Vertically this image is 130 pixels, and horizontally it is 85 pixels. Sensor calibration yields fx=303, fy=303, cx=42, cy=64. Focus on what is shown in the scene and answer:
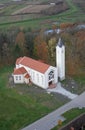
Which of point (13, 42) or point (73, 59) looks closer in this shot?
point (73, 59)

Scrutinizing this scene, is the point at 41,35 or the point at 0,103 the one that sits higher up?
the point at 41,35

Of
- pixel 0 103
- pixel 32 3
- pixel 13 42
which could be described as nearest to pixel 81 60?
pixel 13 42

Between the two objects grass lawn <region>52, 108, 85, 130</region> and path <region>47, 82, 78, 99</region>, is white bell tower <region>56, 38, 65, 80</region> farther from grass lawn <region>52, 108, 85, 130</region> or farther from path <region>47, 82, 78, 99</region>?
grass lawn <region>52, 108, 85, 130</region>

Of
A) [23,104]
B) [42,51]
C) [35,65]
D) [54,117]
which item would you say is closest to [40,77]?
[35,65]

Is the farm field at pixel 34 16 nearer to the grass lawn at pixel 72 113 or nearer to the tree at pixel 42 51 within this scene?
the tree at pixel 42 51

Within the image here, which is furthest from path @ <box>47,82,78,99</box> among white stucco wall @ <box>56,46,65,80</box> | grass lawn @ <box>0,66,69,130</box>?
white stucco wall @ <box>56,46,65,80</box>

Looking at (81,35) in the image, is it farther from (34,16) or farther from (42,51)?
(34,16)

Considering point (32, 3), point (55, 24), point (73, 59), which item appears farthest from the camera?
point (32, 3)

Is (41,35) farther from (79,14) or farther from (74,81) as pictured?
(79,14)
